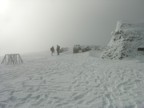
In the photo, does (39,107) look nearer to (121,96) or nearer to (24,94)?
(24,94)

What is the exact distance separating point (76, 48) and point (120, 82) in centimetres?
2512

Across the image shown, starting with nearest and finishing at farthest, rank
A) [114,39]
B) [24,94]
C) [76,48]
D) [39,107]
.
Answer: [39,107], [24,94], [114,39], [76,48]

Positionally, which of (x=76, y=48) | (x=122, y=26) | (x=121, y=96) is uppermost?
(x=122, y=26)

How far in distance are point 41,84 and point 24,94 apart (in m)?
1.79

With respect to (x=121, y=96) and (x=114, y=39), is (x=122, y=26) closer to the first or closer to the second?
(x=114, y=39)

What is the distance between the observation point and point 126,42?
21.4 meters

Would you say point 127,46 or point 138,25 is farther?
point 138,25

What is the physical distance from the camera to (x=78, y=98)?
6.89 meters

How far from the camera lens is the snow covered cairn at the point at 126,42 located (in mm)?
20312

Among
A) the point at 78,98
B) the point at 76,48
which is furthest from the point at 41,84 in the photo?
the point at 76,48

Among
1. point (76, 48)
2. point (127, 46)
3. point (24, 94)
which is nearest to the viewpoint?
point (24, 94)

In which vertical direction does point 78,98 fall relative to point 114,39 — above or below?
below

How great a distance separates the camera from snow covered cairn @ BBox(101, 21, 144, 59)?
66.6 feet

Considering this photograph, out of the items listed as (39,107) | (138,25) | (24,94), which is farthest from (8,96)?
(138,25)
